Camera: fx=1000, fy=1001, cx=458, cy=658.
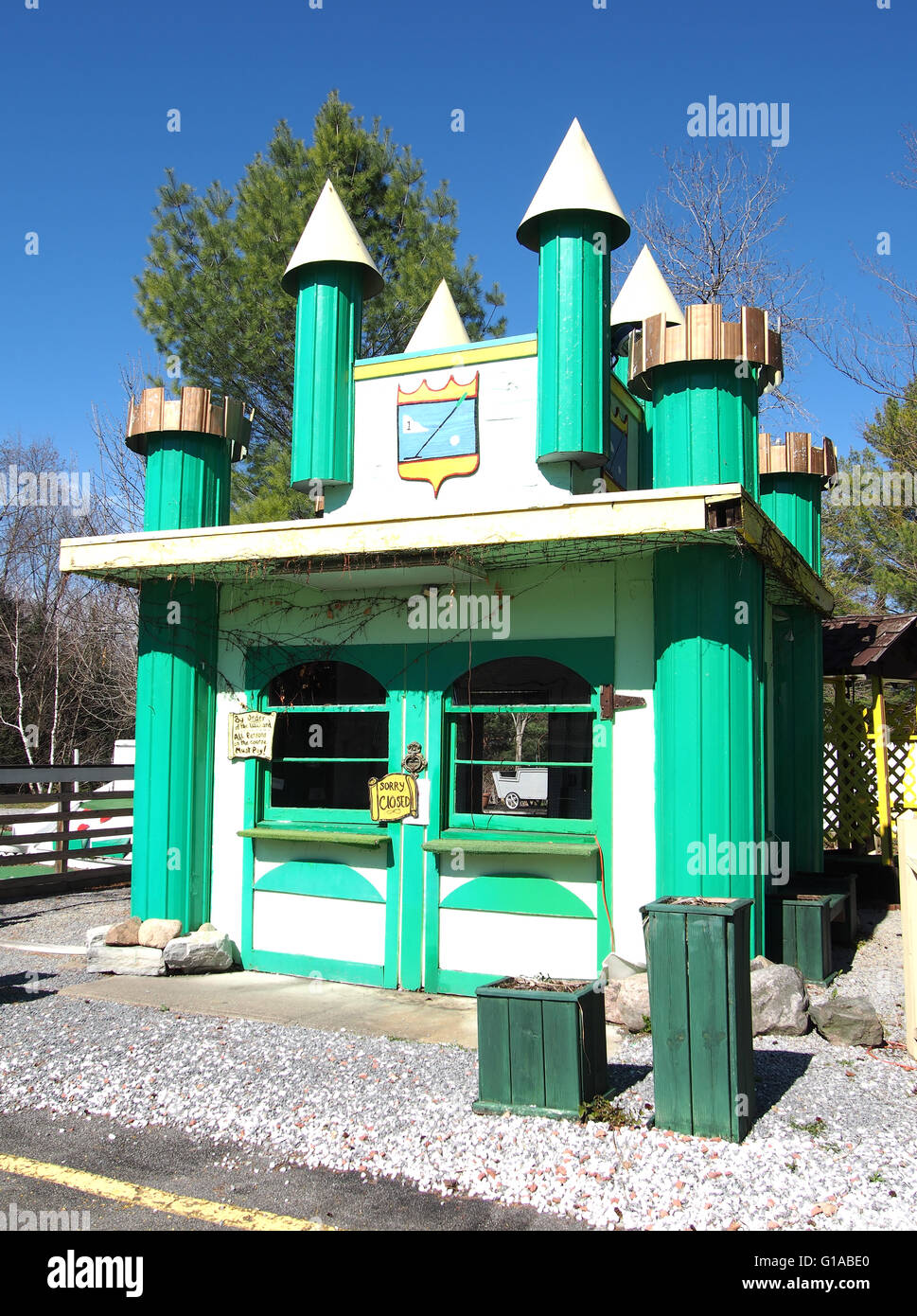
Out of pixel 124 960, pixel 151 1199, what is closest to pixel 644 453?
pixel 124 960

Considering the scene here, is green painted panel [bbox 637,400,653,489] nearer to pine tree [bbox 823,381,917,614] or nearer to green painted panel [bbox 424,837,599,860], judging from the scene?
green painted panel [bbox 424,837,599,860]

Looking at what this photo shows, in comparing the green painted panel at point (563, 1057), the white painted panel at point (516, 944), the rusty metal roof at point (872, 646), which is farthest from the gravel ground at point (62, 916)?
the rusty metal roof at point (872, 646)

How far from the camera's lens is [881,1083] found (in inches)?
210

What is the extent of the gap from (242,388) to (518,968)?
13.3 metres

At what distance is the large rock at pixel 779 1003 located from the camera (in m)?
6.16

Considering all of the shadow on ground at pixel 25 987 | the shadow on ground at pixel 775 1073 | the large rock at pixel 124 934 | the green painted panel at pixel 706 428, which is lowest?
the shadow on ground at pixel 25 987

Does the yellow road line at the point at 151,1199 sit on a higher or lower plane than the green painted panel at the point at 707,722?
lower

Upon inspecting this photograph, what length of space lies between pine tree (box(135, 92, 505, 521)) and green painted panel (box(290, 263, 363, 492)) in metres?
7.98

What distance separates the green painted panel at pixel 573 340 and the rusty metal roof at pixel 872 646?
546 cm

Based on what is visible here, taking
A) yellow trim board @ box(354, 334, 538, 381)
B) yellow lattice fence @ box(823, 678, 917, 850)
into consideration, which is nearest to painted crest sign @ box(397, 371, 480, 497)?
yellow trim board @ box(354, 334, 538, 381)

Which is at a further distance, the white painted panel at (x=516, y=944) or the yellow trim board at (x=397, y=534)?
the white painted panel at (x=516, y=944)

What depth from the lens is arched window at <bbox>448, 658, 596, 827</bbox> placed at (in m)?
7.56
